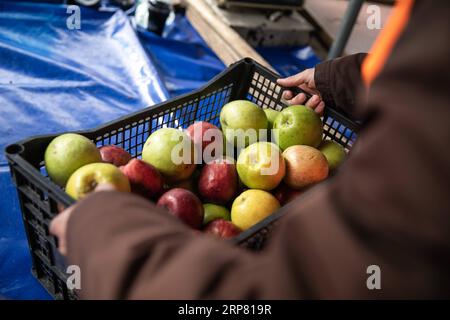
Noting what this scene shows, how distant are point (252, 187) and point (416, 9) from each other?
0.67 meters

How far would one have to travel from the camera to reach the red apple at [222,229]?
862 mm

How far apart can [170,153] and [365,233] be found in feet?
2.15

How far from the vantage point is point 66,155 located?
837 mm

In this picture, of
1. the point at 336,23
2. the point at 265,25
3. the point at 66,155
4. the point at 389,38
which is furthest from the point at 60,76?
the point at 336,23

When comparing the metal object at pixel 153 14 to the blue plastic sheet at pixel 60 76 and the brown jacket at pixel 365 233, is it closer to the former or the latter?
the blue plastic sheet at pixel 60 76

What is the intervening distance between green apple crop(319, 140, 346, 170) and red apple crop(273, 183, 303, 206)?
0.49 ft

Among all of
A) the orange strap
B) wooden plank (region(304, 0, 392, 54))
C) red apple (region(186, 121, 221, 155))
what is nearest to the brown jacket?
the orange strap

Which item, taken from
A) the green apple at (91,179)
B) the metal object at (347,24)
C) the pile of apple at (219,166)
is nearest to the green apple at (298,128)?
the pile of apple at (219,166)

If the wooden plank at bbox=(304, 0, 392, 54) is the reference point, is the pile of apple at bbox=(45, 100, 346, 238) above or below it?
above

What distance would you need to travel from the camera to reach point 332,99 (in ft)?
3.73

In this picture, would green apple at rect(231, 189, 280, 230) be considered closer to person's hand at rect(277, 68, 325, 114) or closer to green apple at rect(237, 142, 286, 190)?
green apple at rect(237, 142, 286, 190)

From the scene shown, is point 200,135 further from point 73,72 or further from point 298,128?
point 73,72

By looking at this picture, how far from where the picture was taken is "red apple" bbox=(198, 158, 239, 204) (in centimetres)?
99

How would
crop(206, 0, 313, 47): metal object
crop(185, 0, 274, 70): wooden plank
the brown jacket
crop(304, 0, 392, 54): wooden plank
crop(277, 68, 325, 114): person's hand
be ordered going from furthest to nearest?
crop(304, 0, 392, 54): wooden plank, crop(206, 0, 313, 47): metal object, crop(185, 0, 274, 70): wooden plank, crop(277, 68, 325, 114): person's hand, the brown jacket
